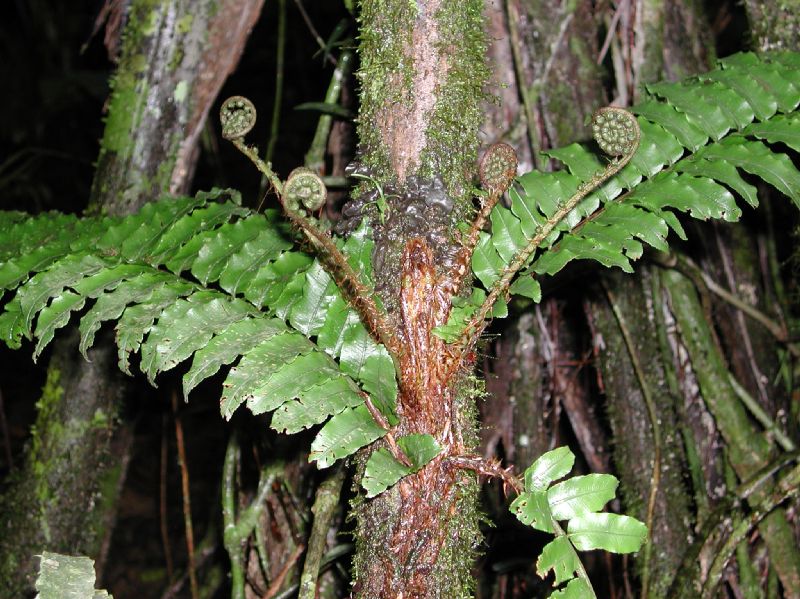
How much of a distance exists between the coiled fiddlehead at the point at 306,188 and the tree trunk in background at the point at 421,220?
23 cm

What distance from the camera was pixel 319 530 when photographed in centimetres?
161

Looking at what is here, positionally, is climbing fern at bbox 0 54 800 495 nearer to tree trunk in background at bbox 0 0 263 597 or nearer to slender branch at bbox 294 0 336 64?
tree trunk in background at bbox 0 0 263 597

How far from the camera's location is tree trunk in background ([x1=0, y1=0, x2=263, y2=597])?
226 cm

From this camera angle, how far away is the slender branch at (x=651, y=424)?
2.24 m

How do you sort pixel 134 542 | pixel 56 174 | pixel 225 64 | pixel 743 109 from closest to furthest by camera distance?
pixel 743 109, pixel 225 64, pixel 134 542, pixel 56 174

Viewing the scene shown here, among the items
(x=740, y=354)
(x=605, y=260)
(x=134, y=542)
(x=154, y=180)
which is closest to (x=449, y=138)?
(x=605, y=260)

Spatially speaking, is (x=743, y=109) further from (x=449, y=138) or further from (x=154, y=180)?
(x=154, y=180)

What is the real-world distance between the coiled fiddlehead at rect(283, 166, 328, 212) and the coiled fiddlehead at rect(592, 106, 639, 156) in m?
0.44

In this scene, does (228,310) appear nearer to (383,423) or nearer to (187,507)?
(383,423)

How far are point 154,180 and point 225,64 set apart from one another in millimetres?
380

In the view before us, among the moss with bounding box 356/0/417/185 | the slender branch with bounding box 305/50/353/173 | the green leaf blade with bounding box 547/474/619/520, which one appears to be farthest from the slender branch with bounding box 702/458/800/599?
the slender branch with bounding box 305/50/353/173

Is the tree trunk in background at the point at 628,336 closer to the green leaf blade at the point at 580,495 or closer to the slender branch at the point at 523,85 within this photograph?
the slender branch at the point at 523,85

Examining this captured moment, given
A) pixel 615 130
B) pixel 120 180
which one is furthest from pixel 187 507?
pixel 615 130

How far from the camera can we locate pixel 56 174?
554cm
